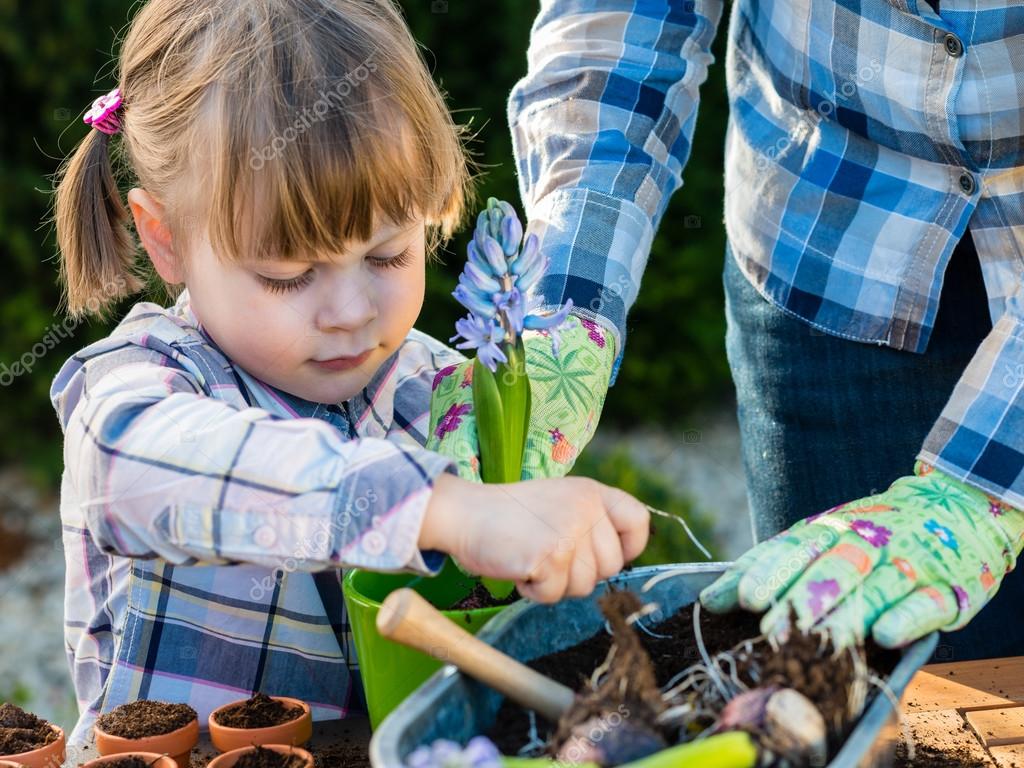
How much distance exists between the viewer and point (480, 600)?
1.38 m

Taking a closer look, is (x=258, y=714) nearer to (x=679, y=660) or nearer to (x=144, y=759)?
(x=144, y=759)

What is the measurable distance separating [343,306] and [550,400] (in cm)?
31

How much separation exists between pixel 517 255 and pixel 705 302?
138 inches

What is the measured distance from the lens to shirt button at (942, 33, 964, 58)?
165 centimetres

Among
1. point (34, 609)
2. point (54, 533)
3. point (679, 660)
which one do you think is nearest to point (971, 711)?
point (679, 660)

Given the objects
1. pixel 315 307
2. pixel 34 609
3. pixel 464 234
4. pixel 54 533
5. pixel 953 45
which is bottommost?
pixel 34 609

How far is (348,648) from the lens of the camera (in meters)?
1.78

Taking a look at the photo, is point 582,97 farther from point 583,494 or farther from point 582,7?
point 583,494

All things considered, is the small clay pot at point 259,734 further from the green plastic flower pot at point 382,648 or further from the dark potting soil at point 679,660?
the dark potting soil at point 679,660

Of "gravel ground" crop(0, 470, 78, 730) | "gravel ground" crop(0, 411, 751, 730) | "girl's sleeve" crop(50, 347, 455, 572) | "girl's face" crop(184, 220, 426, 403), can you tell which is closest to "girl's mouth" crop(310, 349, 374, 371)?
"girl's face" crop(184, 220, 426, 403)

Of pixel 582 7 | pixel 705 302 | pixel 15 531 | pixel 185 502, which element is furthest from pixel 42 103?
pixel 185 502

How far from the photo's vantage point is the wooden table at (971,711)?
135 cm

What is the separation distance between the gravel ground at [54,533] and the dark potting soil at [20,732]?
7.10 feet

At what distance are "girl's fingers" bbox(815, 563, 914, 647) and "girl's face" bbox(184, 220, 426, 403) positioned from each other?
0.75 m
